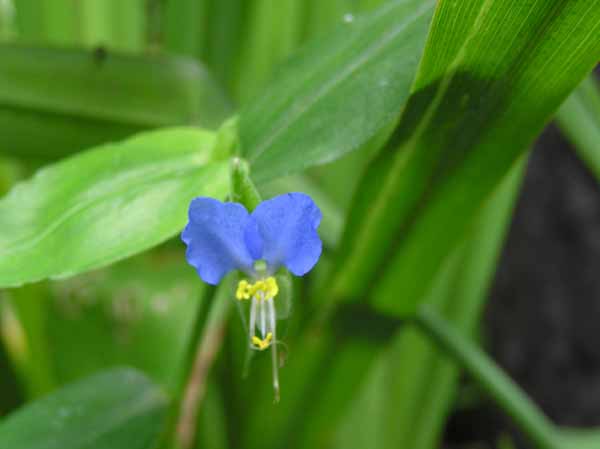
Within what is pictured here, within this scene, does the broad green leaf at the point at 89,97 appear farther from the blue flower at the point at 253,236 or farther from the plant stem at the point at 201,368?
the blue flower at the point at 253,236

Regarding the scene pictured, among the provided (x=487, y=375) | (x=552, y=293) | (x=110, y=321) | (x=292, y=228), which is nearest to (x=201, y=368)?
(x=110, y=321)

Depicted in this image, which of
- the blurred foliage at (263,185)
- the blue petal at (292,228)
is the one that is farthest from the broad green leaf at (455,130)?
the blue petal at (292,228)

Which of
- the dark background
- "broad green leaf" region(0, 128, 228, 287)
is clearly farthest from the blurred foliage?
the dark background

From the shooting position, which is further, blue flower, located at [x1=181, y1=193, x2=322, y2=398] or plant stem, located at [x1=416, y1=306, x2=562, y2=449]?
plant stem, located at [x1=416, y1=306, x2=562, y2=449]

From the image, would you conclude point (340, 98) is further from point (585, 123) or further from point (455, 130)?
point (585, 123)

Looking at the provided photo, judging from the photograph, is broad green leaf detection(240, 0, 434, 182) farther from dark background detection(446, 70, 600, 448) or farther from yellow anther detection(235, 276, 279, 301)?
dark background detection(446, 70, 600, 448)

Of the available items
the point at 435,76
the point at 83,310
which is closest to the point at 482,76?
the point at 435,76
